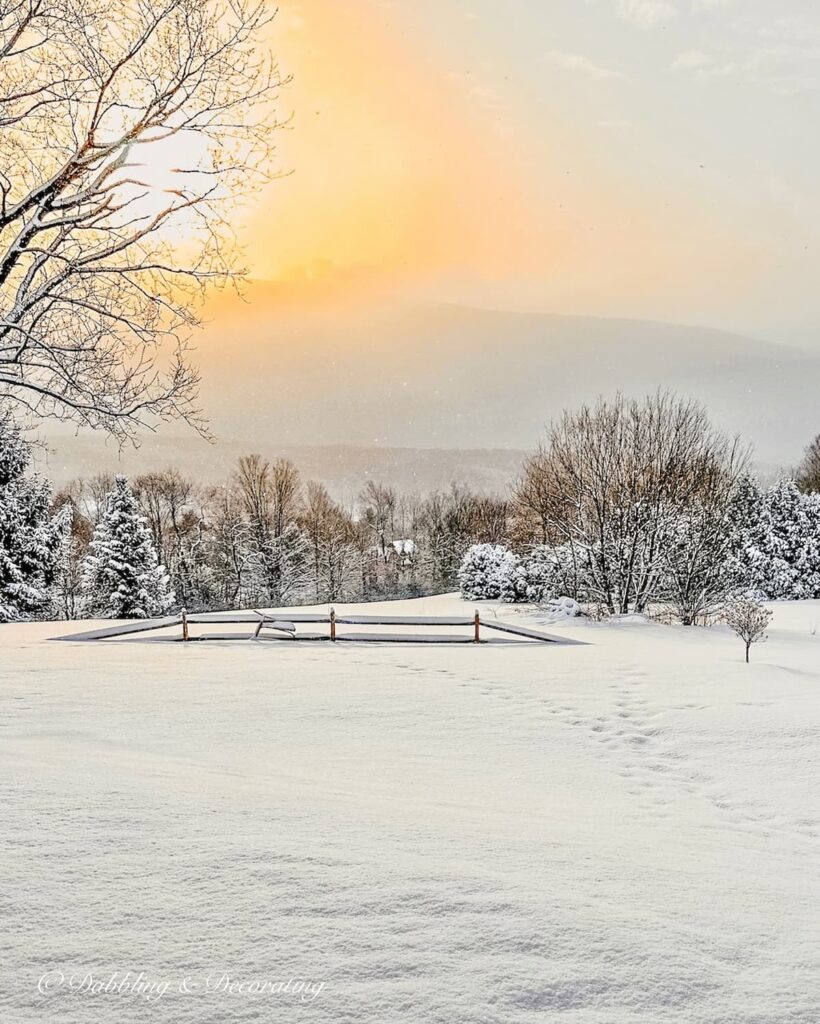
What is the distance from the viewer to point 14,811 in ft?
12.5

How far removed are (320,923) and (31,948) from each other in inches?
38.6

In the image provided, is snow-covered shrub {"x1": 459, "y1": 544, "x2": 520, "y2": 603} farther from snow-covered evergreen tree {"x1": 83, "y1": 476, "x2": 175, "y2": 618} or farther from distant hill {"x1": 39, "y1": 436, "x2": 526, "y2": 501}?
distant hill {"x1": 39, "y1": 436, "x2": 526, "y2": 501}

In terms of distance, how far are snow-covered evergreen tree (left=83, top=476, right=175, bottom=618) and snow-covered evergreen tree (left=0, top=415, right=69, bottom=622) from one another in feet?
A: 9.30

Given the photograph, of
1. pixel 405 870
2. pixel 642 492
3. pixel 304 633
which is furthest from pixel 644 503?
pixel 405 870

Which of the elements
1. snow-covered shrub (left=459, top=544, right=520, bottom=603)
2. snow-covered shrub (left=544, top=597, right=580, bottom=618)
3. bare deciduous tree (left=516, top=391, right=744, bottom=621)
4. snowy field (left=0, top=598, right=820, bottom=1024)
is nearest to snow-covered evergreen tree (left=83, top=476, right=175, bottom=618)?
snow-covered shrub (left=459, top=544, right=520, bottom=603)

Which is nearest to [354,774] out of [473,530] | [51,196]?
[51,196]

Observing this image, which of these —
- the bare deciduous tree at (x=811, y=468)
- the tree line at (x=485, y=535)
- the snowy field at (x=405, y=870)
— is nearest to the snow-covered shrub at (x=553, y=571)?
the tree line at (x=485, y=535)

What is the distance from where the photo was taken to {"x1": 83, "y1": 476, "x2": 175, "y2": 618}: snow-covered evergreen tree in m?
35.3

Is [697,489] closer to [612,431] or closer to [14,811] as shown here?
[612,431]

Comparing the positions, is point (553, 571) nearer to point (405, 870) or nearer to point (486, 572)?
point (486, 572)

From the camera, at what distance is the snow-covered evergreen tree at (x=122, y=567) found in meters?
35.3

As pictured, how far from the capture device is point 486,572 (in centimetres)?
3316

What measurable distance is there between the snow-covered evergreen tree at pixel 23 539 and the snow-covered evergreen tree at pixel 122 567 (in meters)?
2.84

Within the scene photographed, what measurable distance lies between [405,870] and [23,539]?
1266 inches
